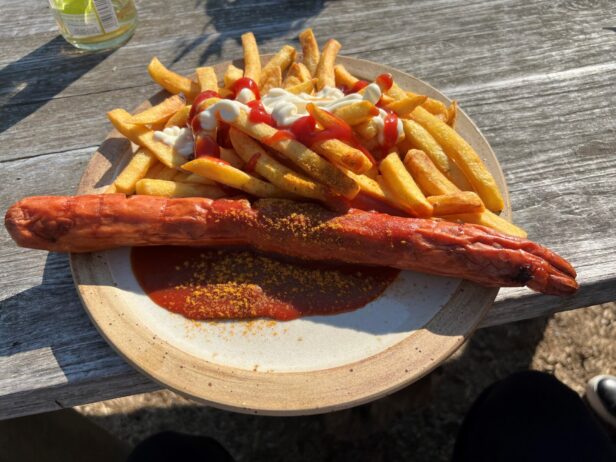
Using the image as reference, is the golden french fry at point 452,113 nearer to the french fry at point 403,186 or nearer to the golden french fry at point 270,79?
the french fry at point 403,186

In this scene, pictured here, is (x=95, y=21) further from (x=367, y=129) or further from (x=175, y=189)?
(x=367, y=129)

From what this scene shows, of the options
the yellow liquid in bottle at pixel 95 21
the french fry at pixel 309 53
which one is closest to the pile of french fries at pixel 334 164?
the french fry at pixel 309 53

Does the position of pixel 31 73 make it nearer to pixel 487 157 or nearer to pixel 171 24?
pixel 171 24

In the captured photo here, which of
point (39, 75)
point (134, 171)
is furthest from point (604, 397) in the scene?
point (39, 75)

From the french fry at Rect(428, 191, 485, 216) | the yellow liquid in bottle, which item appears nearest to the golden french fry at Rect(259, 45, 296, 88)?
the french fry at Rect(428, 191, 485, 216)

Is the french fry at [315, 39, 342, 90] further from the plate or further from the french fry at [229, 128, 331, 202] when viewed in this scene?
the plate

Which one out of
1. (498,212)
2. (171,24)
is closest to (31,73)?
(171,24)
